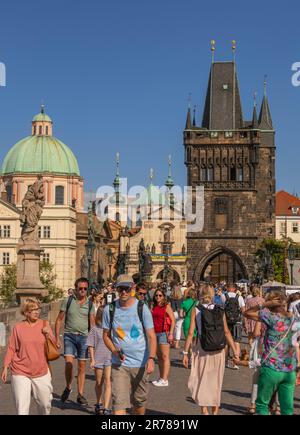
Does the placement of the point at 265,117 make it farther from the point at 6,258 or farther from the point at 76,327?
the point at 76,327

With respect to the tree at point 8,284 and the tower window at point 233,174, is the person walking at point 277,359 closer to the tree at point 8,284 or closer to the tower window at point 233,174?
the tree at point 8,284

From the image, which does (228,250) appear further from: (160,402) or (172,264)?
(160,402)

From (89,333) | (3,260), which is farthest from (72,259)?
(89,333)

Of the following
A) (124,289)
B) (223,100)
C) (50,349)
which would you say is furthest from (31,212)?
(223,100)

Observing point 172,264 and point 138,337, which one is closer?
point 138,337

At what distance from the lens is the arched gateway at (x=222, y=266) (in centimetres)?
7562

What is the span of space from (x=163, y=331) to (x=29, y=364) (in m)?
4.94

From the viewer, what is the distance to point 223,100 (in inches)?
3182

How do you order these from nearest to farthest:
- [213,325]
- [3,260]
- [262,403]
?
[262,403]
[213,325]
[3,260]

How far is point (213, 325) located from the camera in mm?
9906

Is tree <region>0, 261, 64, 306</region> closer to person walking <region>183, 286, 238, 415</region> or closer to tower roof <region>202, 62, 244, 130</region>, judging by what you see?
tower roof <region>202, 62, 244, 130</region>

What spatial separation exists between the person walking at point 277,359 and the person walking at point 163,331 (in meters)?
4.21

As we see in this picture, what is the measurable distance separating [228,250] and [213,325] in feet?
217

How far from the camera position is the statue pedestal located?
23219mm
